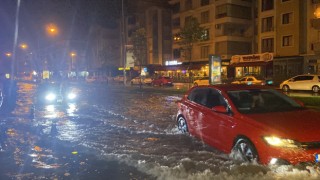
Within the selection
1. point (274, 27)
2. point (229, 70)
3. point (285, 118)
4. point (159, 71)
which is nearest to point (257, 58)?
point (274, 27)

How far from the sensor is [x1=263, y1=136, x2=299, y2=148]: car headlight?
6.35 m

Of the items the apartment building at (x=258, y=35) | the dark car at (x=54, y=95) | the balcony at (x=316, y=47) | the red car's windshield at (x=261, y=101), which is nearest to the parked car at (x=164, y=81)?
the apartment building at (x=258, y=35)

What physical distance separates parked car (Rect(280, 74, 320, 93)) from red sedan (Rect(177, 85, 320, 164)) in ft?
79.8

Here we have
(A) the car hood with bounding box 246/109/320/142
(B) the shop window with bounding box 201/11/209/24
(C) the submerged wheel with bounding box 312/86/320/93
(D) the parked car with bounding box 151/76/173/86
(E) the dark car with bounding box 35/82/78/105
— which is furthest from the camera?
(B) the shop window with bounding box 201/11/209/24

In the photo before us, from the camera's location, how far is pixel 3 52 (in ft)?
162

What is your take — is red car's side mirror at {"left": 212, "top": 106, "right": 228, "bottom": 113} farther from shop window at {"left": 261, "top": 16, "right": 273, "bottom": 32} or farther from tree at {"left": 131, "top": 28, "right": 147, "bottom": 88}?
tree at {"left": 131, "top": 28, "right": 147, "bottom": 88}

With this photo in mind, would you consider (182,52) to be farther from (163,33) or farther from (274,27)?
(274,27)

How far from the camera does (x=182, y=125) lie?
10625 mm

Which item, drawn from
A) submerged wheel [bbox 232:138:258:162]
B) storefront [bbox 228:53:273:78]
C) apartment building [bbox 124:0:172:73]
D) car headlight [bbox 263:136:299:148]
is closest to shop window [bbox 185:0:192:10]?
apartment building [bbox 124:0:172:73]

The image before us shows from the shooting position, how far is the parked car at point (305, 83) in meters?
31.3

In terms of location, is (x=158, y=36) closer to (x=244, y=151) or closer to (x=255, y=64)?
(x=255, y=64)

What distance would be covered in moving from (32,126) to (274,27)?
4205 cm

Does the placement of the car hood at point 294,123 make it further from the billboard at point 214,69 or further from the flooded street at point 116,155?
the billboard at point 214,69

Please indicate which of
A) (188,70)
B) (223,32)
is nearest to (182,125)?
(223,32)
